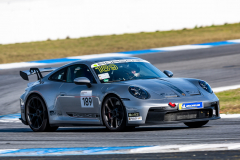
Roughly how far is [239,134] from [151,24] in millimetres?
22405

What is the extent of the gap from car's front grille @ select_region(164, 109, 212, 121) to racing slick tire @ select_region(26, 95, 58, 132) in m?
2.32

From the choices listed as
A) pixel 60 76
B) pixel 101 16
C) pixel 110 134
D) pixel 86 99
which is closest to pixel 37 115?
pixel 60 76

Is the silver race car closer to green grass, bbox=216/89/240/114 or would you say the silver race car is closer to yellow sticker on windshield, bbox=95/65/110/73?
yellow sticker on windshield, bbox=95/65/110/73

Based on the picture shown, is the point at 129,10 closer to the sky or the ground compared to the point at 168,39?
closer to the sky

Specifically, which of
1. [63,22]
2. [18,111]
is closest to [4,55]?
[63,22]

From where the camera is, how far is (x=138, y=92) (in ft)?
23.8

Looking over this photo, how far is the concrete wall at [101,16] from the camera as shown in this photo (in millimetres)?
25906

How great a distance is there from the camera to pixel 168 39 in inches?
1016

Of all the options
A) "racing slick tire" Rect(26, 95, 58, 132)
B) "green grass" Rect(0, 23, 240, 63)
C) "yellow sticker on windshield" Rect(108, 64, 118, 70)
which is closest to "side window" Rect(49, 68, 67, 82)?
"racing slick tire" Rect(26, 95, 58, 132)

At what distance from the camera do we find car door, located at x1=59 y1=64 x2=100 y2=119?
7.69 meters

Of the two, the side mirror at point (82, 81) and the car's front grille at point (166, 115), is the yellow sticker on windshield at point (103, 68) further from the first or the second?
the car's front grille at point (166, 115)

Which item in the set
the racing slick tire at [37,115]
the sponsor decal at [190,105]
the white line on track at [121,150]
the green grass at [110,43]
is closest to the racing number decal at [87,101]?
the racing slick tire at [37,115]

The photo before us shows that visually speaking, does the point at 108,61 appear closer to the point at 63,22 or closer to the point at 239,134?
the point at 239,134

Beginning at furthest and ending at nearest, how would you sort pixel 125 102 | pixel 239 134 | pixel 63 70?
pixel 63 70
pixel 125 102
pixel 239 134
